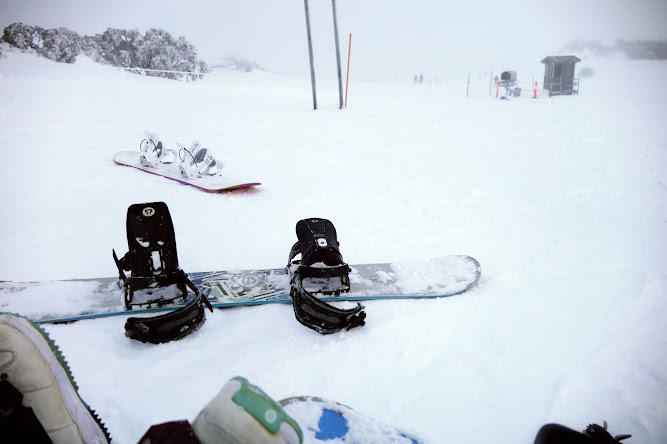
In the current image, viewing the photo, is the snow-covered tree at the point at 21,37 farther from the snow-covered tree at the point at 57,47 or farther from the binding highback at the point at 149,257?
the binding highback at the point at 149,257

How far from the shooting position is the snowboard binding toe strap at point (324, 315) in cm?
236

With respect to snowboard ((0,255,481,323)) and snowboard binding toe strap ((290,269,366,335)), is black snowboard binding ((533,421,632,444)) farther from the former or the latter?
snowboard ((0,255,481,323))

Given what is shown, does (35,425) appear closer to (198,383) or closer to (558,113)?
(198,383)

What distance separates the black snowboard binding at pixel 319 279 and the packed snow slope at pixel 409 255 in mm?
92

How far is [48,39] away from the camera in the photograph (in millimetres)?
22125

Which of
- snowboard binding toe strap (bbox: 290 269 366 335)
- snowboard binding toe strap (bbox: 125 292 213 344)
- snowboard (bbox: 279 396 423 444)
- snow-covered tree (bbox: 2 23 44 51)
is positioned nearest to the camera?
snowboard (bbox: 279 396 423 444)


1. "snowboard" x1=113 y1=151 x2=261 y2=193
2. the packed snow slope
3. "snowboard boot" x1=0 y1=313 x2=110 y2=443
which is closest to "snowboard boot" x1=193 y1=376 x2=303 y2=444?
"snowboard boot" x1=0 y1=313 x2=110 y2=443

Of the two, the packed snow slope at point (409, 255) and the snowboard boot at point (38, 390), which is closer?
the snowboard boot at point (38, 390)

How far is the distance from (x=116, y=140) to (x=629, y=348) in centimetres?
946

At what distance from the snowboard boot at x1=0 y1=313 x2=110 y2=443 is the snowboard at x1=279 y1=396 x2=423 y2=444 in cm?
75

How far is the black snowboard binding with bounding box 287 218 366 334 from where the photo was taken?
2.37 metres

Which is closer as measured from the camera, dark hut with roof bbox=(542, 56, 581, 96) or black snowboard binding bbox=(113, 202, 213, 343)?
black snowboard binding bbox=(113, 202, 213, 343)

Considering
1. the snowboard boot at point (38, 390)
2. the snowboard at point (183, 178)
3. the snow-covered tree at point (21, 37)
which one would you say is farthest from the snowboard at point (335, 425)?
the snow-covered tree at point (21, 37)

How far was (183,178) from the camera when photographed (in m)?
5.72
